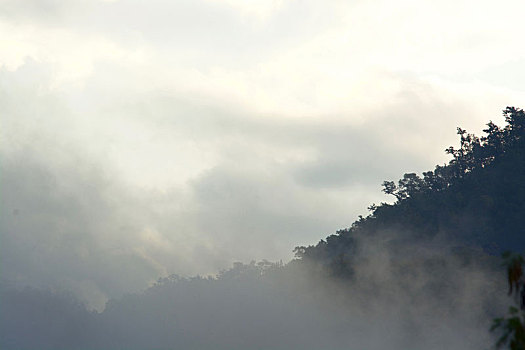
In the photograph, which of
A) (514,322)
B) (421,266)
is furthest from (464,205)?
(514,322)

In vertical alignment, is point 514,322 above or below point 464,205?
below

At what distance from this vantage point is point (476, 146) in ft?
473

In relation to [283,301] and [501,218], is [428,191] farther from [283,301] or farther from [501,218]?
[283,301]

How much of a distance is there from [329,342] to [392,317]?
1870 cm

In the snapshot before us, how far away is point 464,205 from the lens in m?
136

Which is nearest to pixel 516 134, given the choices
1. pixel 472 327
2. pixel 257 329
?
pixel 472 327

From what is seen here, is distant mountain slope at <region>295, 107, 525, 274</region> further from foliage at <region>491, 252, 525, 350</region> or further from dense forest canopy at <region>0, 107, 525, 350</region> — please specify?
foliage at <region>491, 252, 525, 350</region>

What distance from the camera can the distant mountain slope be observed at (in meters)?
126

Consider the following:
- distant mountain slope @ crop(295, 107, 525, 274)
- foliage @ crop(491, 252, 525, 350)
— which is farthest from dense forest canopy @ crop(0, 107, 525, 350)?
foliage @ crop(491, 252, 525, 350)

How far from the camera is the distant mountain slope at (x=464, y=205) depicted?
126 meters

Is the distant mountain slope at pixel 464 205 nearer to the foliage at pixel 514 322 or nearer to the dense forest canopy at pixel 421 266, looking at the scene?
the dense forest canopy at pixel 421 266

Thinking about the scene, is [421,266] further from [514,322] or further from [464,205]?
[514,322]

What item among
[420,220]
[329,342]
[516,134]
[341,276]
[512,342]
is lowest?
[512,342]

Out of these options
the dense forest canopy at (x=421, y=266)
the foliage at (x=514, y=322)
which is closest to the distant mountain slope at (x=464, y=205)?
the dense forest canopy at (x=421, y=266)
